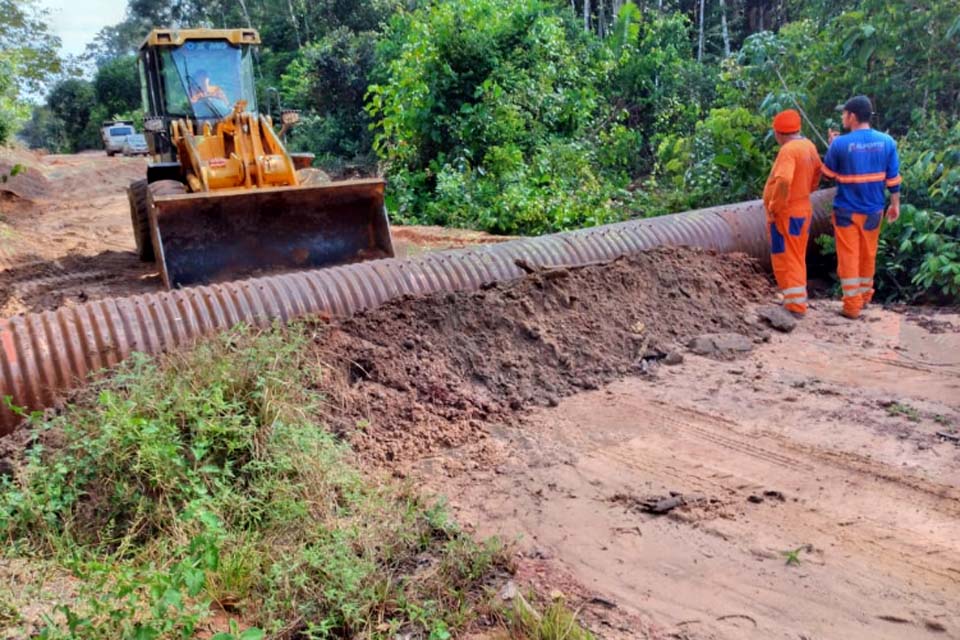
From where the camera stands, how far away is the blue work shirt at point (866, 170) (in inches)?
270

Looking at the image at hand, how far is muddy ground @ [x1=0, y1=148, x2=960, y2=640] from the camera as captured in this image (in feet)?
10.8

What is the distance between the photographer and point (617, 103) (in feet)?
55.5

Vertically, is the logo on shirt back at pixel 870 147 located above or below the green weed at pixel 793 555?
above

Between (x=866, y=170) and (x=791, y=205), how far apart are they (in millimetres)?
652

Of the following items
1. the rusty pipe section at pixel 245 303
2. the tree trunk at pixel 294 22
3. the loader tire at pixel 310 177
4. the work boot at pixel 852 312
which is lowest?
the work boot at pixel 852 312

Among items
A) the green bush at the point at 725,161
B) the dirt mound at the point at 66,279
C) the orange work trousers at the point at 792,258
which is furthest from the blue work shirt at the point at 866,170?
the dirt mound at the point at 66,279

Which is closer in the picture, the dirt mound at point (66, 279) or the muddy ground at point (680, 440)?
the muddy ground at point (680, 440)

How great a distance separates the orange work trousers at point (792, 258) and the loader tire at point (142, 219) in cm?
734

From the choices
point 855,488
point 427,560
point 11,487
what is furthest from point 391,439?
point 855,488

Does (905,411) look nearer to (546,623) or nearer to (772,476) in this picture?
(772,476)

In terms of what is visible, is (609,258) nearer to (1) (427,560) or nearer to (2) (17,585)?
(1) (427,560)

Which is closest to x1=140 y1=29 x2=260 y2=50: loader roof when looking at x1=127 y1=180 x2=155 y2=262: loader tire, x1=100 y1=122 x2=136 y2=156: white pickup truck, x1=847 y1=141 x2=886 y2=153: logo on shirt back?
x1=127 y1=180 x2=155 y2=262: loader tire

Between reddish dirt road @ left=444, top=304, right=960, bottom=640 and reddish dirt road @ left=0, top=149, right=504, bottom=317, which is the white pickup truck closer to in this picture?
reddish dirt road @ left=0, top=149, right=504, bottom=317

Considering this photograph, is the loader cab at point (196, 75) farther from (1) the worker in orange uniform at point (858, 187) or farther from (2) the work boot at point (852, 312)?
(2) the work boot at point (852, 312)
